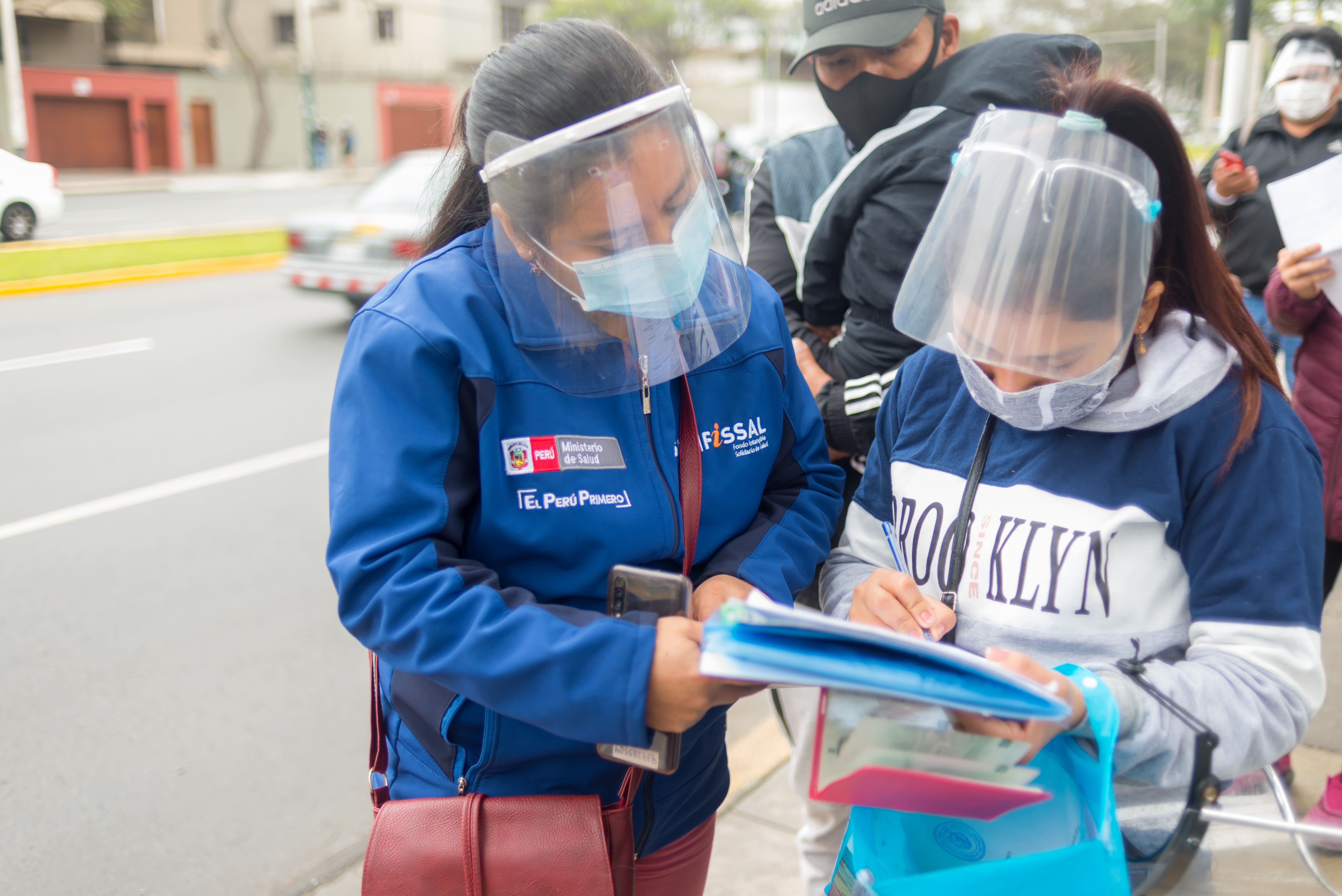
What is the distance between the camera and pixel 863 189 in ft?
6.50

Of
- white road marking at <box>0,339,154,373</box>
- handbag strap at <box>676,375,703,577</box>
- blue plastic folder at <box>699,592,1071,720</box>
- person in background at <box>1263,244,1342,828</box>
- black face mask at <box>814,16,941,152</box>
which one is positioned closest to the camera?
blue plastic folder at <box>699,592,1071,720</box>

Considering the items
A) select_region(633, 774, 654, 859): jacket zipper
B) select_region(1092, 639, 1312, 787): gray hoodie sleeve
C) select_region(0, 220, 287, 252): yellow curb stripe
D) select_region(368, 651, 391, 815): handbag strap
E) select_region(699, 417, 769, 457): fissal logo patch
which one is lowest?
select_region(633, 774, 654, 859): jacket zipper

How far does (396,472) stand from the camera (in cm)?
116

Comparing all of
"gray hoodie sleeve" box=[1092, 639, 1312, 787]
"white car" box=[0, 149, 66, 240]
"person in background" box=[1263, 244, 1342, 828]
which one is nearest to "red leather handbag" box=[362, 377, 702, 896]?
"gray hoodie sleeve" box=[1092, 639, 1312, 787]

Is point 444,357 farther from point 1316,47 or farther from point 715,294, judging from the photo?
point 1316,47

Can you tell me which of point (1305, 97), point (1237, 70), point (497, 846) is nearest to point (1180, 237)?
point (497, 846)

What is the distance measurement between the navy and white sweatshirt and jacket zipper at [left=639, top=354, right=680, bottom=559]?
38 cm

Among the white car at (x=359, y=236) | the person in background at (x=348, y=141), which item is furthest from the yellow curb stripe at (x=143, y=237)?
the person in background at (x=348, y=141)

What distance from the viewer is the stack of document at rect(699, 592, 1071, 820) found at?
0.91 meters

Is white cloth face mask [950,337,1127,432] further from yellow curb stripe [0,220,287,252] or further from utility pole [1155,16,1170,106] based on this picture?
yellow curb stripe [0,220,287,252]

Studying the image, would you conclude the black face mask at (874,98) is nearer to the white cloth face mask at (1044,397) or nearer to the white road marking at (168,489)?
the white cloth face mask at (1044,397)

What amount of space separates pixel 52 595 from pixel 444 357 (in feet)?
12.4

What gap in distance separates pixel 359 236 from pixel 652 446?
783cm

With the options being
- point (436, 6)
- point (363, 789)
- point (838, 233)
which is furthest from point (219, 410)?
point (436, 6)
